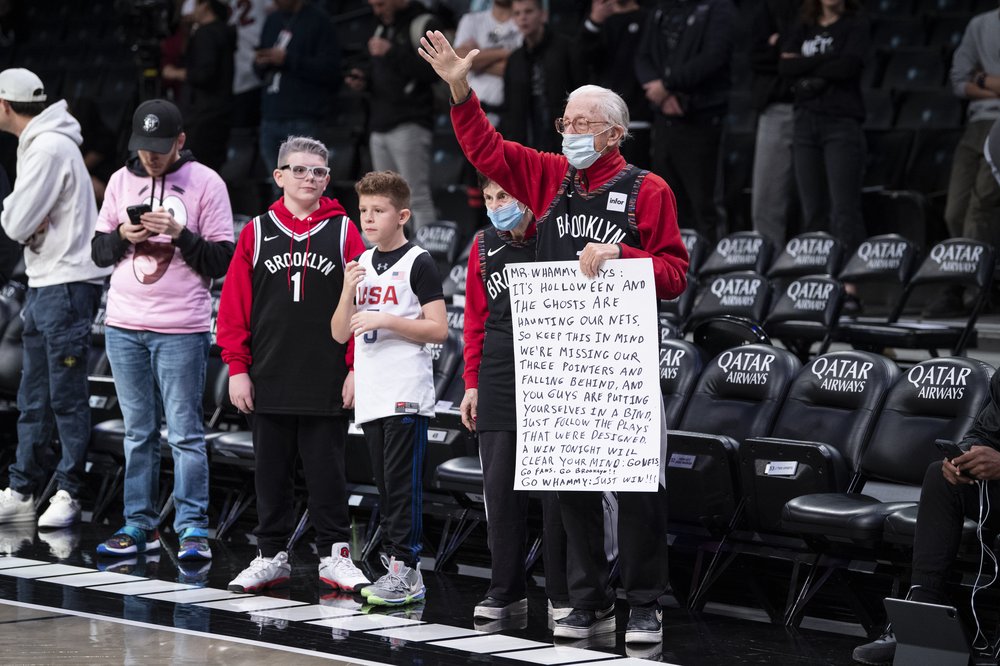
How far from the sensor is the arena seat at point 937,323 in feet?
24.3

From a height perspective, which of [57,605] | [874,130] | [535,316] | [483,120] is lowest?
[57,605]

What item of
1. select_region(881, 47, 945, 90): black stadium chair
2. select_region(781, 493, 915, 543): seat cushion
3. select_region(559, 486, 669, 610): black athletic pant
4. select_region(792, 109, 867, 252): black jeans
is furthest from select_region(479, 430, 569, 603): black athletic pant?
select_region(881, 47, 945, 90): black stadium chair

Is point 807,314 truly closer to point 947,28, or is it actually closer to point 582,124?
point 582,124

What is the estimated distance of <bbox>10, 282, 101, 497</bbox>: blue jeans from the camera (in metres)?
6.50

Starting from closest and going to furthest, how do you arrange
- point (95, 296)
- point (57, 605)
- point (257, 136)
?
point (57, 605)
point (95, 296)
point (257, 136)

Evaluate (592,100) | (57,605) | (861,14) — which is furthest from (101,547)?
(861,14)

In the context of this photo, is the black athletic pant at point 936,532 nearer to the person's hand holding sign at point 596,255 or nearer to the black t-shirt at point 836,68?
the person's hand holding sign at point 596,255

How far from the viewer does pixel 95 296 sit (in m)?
6.64

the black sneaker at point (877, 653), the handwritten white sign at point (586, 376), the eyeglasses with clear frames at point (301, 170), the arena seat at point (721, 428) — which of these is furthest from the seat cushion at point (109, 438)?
the black sneaker at point (877, 653)

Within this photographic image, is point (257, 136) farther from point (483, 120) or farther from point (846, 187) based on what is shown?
point (483, 120)

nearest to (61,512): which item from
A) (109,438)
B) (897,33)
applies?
(109,438)

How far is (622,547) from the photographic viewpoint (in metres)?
4.65

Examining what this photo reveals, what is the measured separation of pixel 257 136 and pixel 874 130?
17.2 ft

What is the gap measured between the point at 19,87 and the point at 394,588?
307cm
